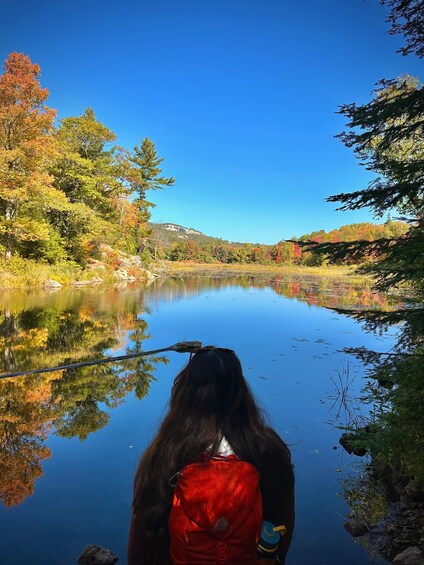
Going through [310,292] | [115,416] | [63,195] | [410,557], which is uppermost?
[63,195]

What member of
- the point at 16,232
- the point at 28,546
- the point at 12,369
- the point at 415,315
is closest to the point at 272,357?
the point at 12,369

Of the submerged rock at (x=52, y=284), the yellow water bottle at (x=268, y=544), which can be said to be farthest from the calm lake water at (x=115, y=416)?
the submerged rock at (x=52, y=284)

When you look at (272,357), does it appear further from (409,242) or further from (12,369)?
(409,242)

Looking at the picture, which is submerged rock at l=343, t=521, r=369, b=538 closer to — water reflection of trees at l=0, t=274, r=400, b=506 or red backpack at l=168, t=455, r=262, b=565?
red backpack at l=168, t=455, r=262, b=565

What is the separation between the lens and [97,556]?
341cm

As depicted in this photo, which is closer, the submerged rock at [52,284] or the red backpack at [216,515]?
the red backpack at [216,515]

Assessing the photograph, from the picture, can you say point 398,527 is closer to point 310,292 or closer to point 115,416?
point 115,416

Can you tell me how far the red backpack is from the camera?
4.39 ft

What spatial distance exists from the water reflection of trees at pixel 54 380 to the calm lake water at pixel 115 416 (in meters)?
0.02

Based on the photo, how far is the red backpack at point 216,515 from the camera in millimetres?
1339

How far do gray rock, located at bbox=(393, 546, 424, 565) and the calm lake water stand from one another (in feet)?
1.35

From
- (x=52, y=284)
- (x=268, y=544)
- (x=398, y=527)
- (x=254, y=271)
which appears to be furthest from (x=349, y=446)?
(x=254, y=271)

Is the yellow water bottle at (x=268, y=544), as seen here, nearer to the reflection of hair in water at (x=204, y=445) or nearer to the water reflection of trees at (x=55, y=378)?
the reflection of hair in water at (x=204, y=445)

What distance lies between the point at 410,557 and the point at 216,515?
2932mm
